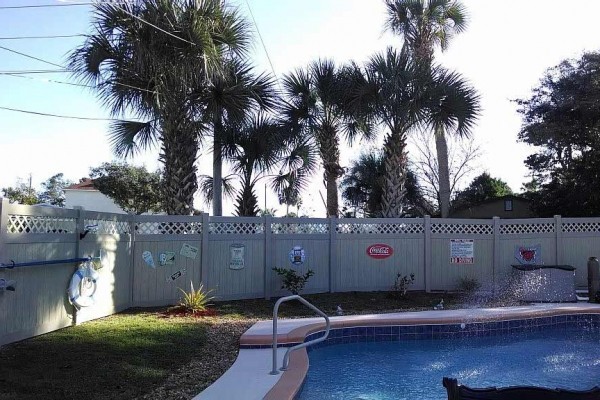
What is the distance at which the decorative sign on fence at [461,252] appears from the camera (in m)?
13.6

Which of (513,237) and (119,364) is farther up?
(513,237)

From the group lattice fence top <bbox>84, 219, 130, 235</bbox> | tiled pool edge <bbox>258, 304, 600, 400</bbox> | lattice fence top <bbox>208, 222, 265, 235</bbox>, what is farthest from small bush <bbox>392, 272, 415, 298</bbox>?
lattice fence top <bbox>84, 219, 130, 235</bbox>

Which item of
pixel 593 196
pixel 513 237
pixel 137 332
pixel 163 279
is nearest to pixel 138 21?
pixel 163 279

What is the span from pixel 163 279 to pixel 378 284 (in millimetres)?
5215

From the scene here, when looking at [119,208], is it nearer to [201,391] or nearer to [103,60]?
[103,60]

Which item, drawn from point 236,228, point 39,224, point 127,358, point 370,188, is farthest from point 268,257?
point 370,188

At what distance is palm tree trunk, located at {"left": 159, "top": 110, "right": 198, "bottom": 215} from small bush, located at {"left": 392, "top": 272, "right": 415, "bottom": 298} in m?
5.14

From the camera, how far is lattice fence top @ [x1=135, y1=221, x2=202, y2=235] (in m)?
10.8

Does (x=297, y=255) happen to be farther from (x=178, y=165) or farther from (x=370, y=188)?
(x=370, y=188)

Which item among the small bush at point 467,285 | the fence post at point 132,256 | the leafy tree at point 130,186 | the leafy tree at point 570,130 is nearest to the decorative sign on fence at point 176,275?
the fence post at point 132,256

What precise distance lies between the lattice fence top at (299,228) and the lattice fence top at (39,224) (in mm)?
4971

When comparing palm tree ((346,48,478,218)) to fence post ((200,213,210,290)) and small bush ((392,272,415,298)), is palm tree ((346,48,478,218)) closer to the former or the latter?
small bush ((392,272,415,298))

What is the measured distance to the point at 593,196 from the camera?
20469 millimetres

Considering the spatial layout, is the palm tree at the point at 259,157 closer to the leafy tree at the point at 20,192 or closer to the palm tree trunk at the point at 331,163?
the palm tree trunk at the point at 331,163
